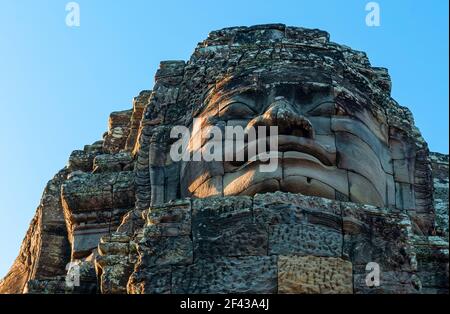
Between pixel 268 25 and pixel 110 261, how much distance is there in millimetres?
4297

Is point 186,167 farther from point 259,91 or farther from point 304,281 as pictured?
point 304,281

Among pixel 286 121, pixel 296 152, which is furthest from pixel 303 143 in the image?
pixel 286 121

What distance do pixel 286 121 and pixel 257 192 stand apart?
88 centimetres

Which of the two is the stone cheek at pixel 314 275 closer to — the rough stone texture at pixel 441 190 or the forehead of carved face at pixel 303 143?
the forehead of carved face at pixel 303 143

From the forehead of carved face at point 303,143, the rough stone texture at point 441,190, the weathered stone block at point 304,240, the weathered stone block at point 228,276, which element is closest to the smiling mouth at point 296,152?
the forehead of carved face at point 303,143

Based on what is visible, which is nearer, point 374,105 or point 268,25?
point 374,105

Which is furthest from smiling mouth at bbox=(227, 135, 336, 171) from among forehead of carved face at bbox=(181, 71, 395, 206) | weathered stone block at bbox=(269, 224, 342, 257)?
weathered stone block at bbox=(269, 224, 342, 257)

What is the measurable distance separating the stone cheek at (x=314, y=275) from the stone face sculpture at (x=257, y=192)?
0.05 ft

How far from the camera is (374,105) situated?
17172mm

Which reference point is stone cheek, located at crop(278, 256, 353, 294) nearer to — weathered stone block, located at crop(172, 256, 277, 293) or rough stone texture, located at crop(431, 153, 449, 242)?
weathered stone block, located at crop(172, 256, 277, 293)

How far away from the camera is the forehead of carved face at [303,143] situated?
15711 millimetres

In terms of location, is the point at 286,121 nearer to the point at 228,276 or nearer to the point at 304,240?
the point at 304,240

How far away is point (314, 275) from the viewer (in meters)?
14.4
